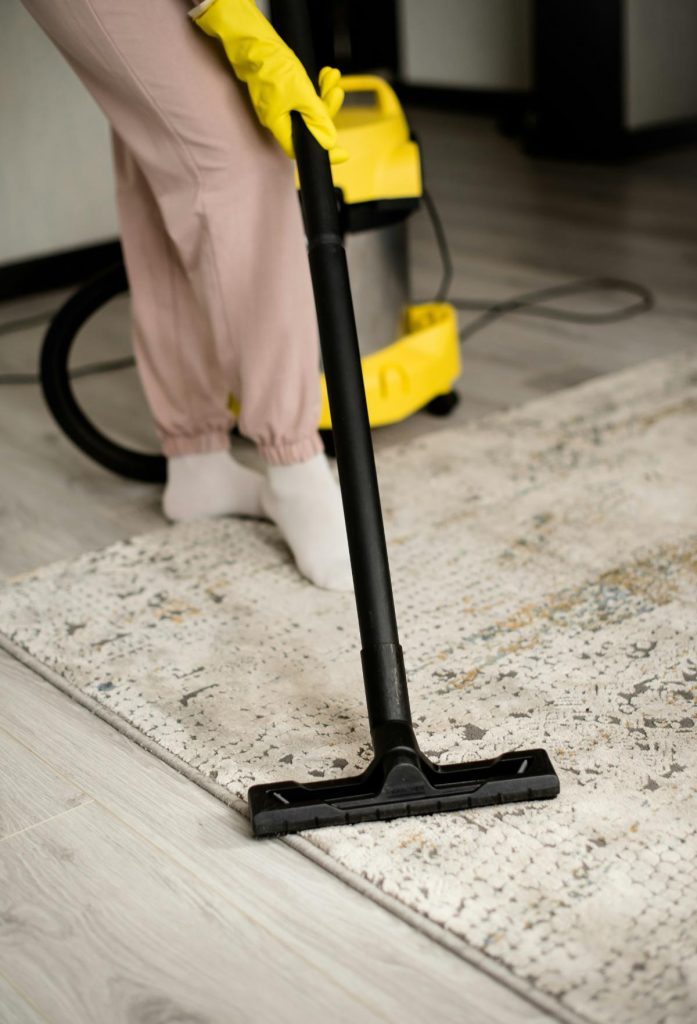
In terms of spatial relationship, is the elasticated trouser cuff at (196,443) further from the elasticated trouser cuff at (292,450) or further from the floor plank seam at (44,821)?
the floor plank seam at (44,821)

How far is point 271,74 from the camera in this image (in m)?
1.16

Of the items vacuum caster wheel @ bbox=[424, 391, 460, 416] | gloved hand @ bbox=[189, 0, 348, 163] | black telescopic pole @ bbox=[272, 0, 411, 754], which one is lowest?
vacuum caster wheel @ bbox=[424, 391, 460, 416]

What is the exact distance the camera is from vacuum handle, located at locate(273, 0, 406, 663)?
1018mm

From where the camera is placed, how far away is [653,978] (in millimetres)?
781

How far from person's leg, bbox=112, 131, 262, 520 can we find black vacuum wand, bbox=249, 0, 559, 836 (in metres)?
0.38

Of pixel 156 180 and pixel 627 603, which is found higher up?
pixel 156 180

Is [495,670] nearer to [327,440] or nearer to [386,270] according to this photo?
[327,440]

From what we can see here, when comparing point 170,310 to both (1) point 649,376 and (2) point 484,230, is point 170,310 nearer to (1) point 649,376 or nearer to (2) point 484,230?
(1) point 649,376

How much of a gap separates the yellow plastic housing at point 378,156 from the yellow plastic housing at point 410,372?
0.67 feet

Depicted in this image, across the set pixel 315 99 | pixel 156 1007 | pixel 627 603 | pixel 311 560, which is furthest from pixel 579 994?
pixel 315 99

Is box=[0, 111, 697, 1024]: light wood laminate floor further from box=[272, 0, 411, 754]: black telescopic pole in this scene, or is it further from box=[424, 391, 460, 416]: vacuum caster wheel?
box=[424, 391, 460, 416]: vacuum caster wheel

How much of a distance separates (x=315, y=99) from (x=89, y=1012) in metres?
0.77

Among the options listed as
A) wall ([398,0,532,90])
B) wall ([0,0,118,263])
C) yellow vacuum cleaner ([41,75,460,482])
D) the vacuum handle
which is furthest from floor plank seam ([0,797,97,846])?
wall ([398,0,532,90])

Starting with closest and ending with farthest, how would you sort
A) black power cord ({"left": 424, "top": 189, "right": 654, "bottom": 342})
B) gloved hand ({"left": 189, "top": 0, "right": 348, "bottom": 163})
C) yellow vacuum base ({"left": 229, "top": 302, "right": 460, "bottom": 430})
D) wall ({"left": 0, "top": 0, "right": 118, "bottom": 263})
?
gloved hand ({"left": 189, "top": 0, "right": 348, "bottom": 163}), yellow vacuum base ({"left": 229, "top": 302, "right": 460, "bottom": 430}), black power cord ({"left": 424, "top": 189, "right": 654, "bottom": 342}), wall ({"left": 0, "top": 0, "right": 118, "bottom": 263})
